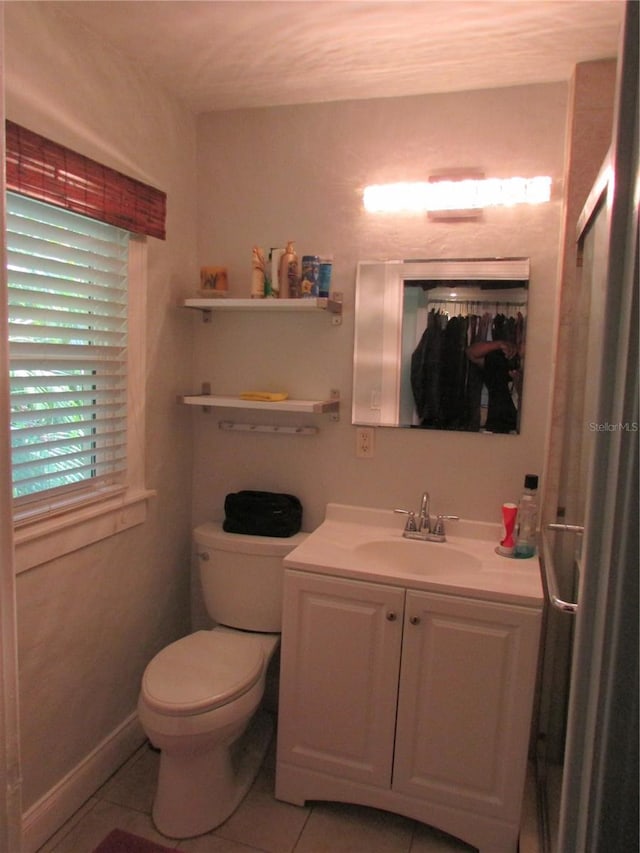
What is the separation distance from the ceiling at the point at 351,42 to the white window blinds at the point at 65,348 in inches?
22.7

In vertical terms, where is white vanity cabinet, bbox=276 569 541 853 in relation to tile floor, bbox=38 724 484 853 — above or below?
above

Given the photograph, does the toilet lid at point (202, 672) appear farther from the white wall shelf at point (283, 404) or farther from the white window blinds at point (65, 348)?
the white wall shelf at point (283, 404)

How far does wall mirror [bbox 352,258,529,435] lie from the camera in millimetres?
1948

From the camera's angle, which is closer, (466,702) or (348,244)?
(466,702)

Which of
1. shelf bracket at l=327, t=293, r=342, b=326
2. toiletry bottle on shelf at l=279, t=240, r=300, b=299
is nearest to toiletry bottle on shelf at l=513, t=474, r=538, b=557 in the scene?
shelf bracket at l=327, t=293, r=342, b=326

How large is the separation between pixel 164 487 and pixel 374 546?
32.8 inches

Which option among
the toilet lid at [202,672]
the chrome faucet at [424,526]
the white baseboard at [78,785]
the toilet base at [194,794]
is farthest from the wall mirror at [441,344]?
the white baseboard at [78,785]

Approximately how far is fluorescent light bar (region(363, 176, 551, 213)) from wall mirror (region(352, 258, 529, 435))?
19 cm

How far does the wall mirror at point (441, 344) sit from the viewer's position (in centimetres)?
195

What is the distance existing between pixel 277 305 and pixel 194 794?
1.59m

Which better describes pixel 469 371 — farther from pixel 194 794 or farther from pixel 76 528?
pixel 194 794

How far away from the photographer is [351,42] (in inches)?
65.4

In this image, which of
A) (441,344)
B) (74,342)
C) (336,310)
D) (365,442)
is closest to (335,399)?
(365,442)

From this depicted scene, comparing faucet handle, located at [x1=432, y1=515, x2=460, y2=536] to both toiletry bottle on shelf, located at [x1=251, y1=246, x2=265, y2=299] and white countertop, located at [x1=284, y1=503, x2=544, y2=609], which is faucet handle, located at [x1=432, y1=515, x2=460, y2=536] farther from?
toiletry bottle on shelf, located at [x1=251, y1=246, x2=265, y2=299]
